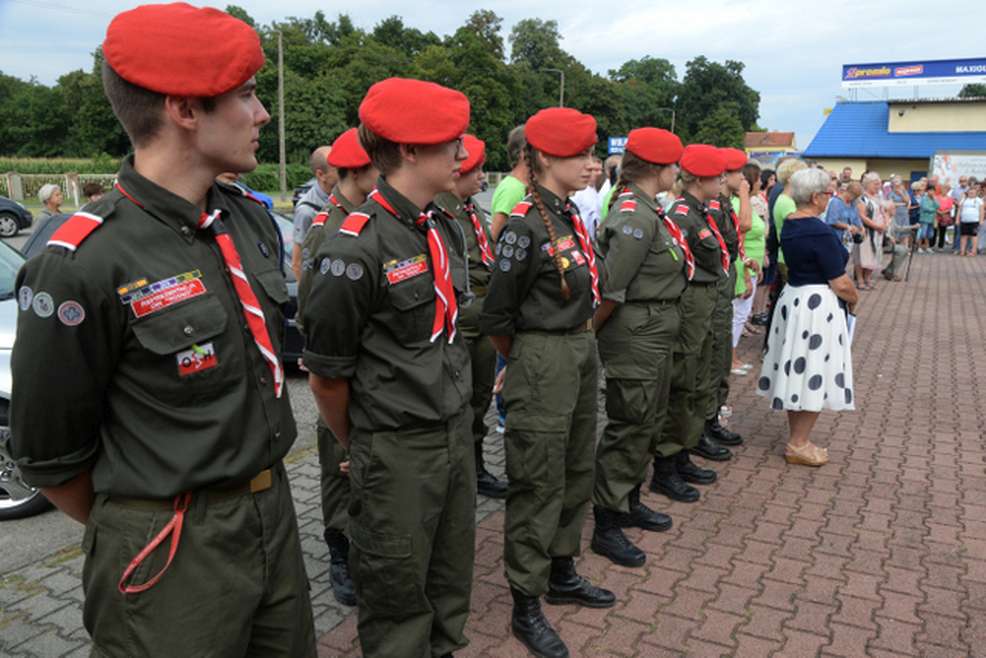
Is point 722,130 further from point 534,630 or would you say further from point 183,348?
point 183,348

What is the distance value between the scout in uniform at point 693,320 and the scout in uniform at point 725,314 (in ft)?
0.85

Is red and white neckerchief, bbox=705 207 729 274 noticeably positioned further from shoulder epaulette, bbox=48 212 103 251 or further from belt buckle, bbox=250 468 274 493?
shoulder epaulette, bbox=48 212 103 251

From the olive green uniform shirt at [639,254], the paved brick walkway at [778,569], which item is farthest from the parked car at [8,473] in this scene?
the olive green uniform shirt at [639,254]

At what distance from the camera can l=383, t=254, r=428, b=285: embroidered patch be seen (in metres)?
2.38

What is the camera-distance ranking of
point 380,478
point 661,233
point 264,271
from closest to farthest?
point 264,271, point 380,478, point 661,233

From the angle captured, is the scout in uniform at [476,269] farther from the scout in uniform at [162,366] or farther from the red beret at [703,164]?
the scout in uniform at [162,366]

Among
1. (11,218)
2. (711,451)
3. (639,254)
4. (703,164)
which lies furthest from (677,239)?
(11,218)

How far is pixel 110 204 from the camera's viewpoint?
5.31 ft

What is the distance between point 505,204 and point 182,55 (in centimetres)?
366

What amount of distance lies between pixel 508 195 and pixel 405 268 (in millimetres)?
2891

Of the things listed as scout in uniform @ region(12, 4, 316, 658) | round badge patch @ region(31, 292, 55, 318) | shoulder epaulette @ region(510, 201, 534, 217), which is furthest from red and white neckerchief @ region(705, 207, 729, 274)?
round badge patch @ region(31, 292, 55, 318)

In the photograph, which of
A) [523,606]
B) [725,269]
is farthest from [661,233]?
[523,606]

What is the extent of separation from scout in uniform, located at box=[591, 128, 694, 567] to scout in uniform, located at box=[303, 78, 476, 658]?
1622 mm

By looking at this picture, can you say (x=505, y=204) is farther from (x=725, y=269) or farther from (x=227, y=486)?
(x=227, y=486)
